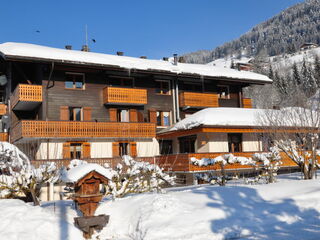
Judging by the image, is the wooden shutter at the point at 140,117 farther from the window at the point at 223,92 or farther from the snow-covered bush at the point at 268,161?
the snow-covered bush at the point at 268,161

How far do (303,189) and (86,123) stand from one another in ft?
46.3

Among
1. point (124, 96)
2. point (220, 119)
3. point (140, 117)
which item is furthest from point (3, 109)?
point (220, 119)

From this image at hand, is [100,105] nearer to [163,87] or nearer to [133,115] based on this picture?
[133,115]

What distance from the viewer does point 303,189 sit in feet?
36.4

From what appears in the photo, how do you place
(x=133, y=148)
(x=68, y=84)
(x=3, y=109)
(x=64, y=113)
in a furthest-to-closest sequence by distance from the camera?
(x=3, y=109), (x=133, y=148), (x=68, y=84), (x=64, y=113)

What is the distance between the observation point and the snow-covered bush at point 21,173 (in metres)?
10.2

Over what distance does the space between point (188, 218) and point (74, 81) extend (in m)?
17.0

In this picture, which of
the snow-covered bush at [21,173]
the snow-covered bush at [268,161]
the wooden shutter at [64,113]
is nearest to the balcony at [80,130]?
the wooden shutter at [64,113]

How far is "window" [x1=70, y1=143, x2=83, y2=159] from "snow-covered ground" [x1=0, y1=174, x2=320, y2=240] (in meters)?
12.0

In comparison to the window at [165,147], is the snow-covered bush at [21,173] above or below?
below

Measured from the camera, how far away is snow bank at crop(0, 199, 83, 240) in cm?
769

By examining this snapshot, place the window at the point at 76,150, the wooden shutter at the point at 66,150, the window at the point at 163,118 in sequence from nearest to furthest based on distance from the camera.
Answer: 1. the wooden shutter at the point at 66,150
2. the window at the point at 76,150
3. the window at the point at 163,118

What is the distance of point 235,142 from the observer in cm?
2486

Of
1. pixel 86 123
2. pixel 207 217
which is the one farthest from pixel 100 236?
pixel 86 123
